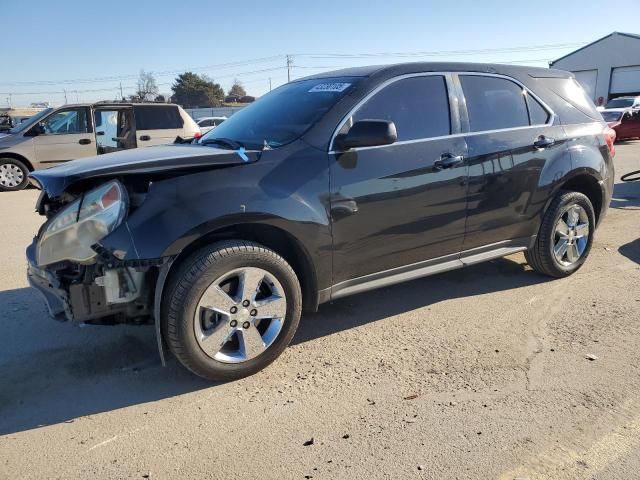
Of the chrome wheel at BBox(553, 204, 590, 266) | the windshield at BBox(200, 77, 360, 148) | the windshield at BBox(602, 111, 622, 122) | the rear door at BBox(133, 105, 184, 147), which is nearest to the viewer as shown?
the windshield at BBox(200, 77, 360, 148)

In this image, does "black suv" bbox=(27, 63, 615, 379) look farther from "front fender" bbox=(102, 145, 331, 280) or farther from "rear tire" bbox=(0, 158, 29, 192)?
"rear tire" bbox=(0, 158, 29, 192)

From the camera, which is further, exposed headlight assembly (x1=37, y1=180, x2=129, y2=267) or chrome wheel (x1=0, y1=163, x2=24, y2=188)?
chrome wheel (x1=0, y1=163, x2=24, y2=188)

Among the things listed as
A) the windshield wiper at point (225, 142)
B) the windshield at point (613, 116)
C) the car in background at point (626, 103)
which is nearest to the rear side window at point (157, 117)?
the windshield wiper at point (225, 142)

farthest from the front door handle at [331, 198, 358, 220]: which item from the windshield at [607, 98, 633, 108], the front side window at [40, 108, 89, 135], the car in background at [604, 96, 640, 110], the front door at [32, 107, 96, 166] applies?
the windshield at [607, 98, 633, 108]

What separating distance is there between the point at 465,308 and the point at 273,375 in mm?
1791

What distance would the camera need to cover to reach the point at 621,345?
349cm

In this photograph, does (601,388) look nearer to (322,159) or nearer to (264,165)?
(322,159)

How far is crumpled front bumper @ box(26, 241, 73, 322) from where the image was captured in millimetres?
2906

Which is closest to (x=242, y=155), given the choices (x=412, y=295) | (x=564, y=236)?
(x=412, y=295)

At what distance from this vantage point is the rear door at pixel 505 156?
397 centimetres

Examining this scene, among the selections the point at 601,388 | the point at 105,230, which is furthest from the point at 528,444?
the point at 105,230

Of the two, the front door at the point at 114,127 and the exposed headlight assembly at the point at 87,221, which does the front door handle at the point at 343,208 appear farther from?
the front door at the point at 114,127

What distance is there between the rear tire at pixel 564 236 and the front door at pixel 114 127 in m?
9.30

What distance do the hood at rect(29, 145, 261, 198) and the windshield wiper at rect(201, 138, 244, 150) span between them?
0.77ft
